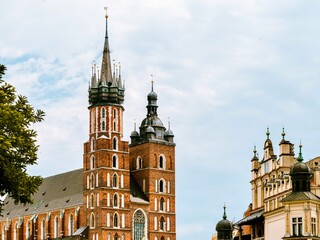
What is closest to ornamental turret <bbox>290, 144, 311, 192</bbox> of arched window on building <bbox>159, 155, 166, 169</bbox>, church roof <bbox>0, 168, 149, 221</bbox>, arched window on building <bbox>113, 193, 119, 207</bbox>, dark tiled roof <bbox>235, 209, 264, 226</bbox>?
dark tiled roof <bbox>235, 209, 264, 226</bbox>

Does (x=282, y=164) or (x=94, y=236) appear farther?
(x=94, y=236)

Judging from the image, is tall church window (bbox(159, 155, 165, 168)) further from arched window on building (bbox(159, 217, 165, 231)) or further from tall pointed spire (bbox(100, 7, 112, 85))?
tall pointed spire (bbox(100, 7, 112, 85))

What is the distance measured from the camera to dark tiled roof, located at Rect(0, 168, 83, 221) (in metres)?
138

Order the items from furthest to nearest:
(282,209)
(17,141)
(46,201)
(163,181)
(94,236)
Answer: (46,201) → (163,181) → (94,236) → (282,209) → (17,141)

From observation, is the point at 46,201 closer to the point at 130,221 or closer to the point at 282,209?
the point at 130,221

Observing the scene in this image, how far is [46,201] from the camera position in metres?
146

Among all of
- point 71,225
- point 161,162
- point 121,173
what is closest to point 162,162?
point 161,162

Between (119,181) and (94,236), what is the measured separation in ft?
29.8

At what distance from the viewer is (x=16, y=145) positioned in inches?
1690

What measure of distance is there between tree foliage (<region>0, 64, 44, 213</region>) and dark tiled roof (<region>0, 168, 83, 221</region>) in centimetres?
8867

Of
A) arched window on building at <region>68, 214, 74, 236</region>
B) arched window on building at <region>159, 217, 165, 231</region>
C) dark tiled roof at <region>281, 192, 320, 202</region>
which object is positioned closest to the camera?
dark tiled roof at <region>281, 192, 320, 202</region>

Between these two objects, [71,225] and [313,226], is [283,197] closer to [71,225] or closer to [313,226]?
[313,226]

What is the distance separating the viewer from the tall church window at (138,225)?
128500 mm

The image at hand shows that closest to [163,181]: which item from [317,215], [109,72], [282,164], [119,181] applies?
[119,181]
